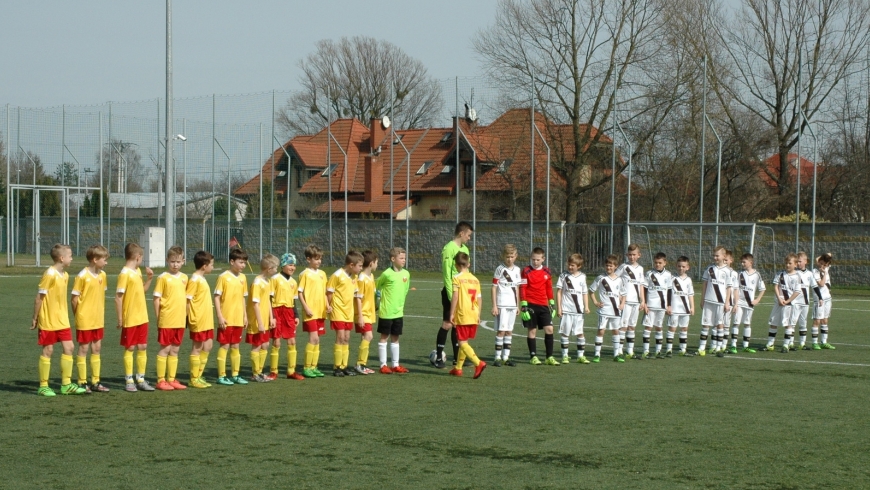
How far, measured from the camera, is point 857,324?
2103 centimetres

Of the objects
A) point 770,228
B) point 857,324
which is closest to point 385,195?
point 770,228

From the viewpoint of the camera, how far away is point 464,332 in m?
12.7

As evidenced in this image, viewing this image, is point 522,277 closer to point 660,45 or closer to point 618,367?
point 618,367

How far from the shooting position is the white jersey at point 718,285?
15539 mm

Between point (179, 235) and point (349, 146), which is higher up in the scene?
point (349, 146)

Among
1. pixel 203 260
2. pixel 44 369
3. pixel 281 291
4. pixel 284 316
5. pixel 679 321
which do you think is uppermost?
pixel 203 260

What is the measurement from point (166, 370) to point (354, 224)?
3239cm

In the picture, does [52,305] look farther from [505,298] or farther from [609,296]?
[609,296]

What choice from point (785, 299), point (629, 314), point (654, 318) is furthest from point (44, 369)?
point (785, 299)

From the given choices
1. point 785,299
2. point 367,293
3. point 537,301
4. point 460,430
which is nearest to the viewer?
point 460,430

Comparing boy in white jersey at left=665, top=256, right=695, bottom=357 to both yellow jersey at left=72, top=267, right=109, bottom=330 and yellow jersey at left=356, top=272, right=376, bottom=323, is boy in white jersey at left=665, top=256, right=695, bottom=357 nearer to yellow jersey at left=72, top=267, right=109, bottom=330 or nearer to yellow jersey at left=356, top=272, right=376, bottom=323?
yellow jersey at left=356, top=272, right=376, bottom=323

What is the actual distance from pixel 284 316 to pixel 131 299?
2.11 meters

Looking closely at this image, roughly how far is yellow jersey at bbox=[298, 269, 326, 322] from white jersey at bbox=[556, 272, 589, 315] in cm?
371

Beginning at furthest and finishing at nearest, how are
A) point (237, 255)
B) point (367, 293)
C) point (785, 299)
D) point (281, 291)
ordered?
1. point (785, 299)
2. point (367, 293)
3. point (281, 291)
4. point (237, 255)
